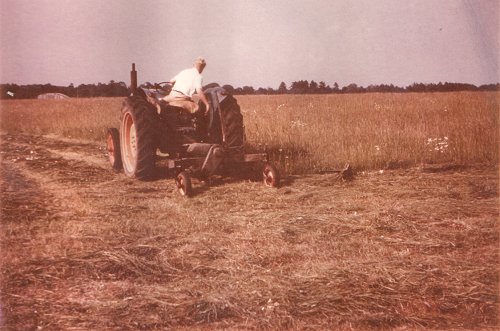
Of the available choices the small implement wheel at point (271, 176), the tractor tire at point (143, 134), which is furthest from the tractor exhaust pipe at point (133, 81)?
the small implement wheel at point (271, 176)

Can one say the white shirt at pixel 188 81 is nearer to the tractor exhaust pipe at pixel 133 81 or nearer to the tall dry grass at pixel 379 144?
the tractor exhaust pipe at pixel 133 81

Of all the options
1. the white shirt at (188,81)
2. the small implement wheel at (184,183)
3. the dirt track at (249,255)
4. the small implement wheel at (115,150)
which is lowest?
the dirt track at (249,255)

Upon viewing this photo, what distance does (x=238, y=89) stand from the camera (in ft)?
19.3

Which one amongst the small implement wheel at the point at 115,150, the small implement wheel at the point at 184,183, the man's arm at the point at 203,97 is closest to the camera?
the small implement wheel at the point at 184,183

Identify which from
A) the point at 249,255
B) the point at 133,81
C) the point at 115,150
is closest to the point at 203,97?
the point at 133,81

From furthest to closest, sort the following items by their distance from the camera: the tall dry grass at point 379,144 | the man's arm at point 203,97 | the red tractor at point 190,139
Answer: the tall dry grass at point 379,144, the man's arm at point 203,97, the red tractor at point 190,139

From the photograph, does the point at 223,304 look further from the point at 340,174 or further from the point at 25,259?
the point at 340,174

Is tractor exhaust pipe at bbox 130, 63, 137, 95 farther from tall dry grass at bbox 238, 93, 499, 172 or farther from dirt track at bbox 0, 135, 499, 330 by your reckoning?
tall dry grass at bbox 238, 93, 499, 172

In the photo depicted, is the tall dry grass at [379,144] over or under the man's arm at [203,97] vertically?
under

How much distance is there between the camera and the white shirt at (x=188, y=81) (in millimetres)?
5688

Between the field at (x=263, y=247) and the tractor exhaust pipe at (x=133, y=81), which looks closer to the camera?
the field at (x=263, y=247)

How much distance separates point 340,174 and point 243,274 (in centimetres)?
308

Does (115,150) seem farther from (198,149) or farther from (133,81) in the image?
(198,149)

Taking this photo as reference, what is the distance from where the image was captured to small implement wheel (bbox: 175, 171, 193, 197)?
17.0 feet
